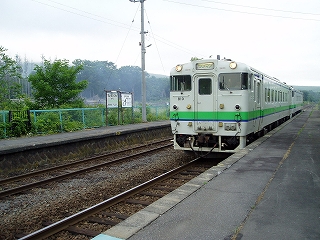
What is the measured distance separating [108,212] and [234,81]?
5614mm

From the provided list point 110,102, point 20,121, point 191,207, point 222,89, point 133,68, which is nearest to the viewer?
point 191,207

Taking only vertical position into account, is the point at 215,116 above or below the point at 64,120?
above

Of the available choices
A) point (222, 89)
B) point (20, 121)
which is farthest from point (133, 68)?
point (222, 89)

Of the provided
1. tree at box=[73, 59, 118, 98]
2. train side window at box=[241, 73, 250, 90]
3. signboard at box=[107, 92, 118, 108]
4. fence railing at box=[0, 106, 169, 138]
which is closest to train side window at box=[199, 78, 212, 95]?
train side window at box=[241, 73, 250, 90]

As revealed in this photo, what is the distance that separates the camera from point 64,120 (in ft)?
51.3

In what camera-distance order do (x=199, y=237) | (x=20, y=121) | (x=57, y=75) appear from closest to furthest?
1. (x=199, y=237)
2. (x=20, y=121)
3. (x=57, y=75)

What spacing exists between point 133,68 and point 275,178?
65863 mm

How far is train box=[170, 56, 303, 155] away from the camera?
9.18 m

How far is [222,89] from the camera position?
9.34 meters

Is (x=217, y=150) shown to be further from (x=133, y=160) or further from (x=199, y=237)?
(x=199, y=237)

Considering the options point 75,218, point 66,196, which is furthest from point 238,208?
point 66,196

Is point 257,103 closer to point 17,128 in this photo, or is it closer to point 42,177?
point 42,177

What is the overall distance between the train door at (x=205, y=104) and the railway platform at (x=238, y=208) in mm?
2229

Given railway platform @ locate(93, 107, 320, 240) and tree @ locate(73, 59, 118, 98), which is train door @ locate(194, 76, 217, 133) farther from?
tree @ locate(73, 59, 118, 98)
